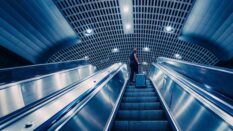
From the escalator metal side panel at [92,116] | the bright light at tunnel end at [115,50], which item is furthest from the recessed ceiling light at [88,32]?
the escalator metal side panel at [92,116]

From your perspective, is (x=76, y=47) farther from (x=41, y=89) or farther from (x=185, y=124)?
(x=185, y=124)

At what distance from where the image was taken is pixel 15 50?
869cm

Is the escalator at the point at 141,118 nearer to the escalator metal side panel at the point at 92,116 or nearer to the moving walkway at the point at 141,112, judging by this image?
the moving walkway at the point at 141,112

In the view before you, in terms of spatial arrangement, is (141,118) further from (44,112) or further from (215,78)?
(44,112)

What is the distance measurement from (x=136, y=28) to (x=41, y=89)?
36.6 feet

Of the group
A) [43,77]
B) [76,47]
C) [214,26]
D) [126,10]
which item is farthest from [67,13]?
[214,26]

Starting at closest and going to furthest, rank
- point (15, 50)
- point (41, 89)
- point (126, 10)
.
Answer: point (41, 89) → point (15, 50) → point (126, 10)

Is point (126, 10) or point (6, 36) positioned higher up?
point (126, 10)

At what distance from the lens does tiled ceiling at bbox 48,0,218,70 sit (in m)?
10.9

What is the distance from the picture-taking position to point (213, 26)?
931 centimetres

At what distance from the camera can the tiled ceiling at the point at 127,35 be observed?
35.7ft

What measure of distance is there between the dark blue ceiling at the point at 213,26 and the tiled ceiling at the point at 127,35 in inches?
23.9

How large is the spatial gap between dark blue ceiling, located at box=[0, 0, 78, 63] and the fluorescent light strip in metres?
3.58

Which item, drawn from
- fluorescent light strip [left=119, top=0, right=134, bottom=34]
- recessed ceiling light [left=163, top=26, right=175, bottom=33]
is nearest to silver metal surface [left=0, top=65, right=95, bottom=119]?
fluorescent light strip [left=119, top=0, right=134, bottom=34]
